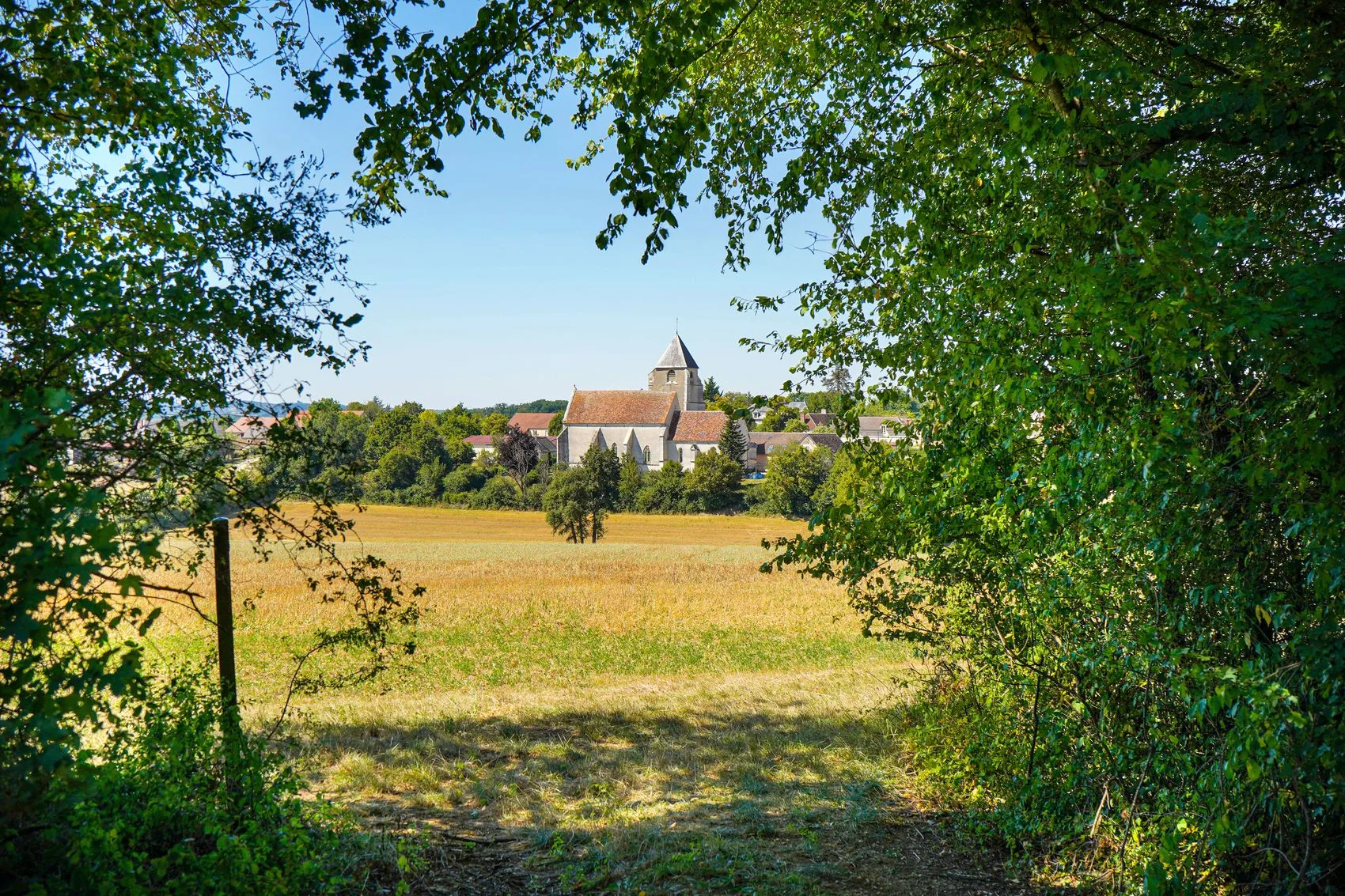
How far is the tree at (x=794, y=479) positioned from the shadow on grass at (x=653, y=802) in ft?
155

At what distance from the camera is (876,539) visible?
21.1 ft

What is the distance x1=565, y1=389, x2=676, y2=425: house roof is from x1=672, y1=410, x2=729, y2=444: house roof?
73.9 inches

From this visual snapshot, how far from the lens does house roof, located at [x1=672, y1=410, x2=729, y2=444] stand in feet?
263

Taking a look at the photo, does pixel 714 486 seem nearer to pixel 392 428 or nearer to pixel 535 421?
pixel 392 428

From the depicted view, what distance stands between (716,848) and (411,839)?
2008mm

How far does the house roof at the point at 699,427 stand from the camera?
80250 millimetres

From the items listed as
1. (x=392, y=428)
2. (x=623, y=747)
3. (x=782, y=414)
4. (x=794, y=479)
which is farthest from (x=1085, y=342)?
(x=392, y=428)

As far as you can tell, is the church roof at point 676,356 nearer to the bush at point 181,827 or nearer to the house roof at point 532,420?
the house roof at point 532,420

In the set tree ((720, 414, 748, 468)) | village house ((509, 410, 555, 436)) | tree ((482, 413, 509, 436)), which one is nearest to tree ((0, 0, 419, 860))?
tree ((720, 414, 748, 468))

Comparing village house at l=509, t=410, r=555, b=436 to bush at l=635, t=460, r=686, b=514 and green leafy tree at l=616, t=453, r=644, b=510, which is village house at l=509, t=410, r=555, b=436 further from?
bush at l=635, t=460, r=686, b=514

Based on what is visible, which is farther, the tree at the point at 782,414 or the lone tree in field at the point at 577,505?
the lone tree in field at the point at 577,505

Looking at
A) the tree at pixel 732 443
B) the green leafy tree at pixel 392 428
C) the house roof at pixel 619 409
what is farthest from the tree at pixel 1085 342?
the house roof at pixel 619 409

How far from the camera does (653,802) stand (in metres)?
6.91

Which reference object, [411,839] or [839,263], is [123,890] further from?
[839,263]
